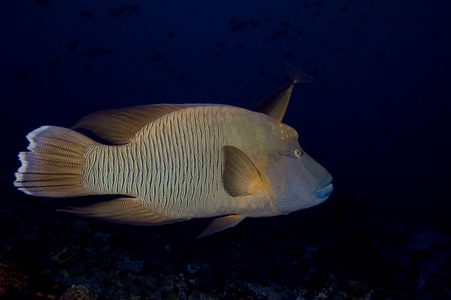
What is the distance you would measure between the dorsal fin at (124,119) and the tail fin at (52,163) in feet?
0.43

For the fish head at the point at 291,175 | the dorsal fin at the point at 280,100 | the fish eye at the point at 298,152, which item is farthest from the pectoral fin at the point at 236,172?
the dorsal fin at the point at 280,100

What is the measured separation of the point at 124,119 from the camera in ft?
4.91

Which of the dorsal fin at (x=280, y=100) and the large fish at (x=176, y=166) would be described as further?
the dorsal fin at (x=280, y=100)

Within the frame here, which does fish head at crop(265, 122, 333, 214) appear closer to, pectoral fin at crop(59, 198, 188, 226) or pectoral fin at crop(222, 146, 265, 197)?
pectoral fin at crop(222, 146, 265, 197)

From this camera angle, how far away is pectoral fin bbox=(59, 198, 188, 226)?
55.4 inches

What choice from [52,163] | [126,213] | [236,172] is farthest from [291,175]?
[52,163]

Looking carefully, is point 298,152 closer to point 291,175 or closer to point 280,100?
point 291,175

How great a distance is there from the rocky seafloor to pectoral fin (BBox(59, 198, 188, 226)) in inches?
47.5

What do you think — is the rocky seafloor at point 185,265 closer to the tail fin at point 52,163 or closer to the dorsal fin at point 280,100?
the tail fin at point 52,163

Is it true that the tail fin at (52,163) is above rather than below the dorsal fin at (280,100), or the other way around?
below

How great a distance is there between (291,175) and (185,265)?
7.05 feet

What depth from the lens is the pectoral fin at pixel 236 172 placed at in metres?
1.30

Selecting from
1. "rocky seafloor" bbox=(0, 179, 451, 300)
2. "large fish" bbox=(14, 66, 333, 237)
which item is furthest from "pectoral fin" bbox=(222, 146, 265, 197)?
"rocky seafloor" bbox=(0, 179, 451, 300)

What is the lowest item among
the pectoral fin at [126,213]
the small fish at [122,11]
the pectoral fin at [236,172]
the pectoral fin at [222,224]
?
the pectoral fin at [222,224]
